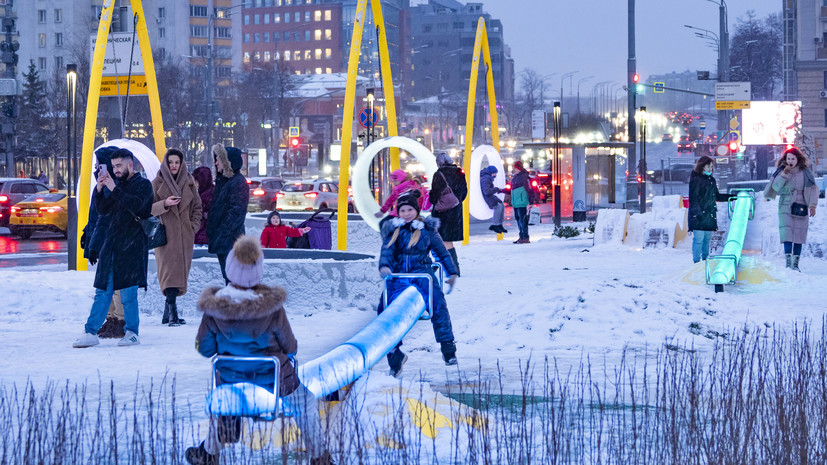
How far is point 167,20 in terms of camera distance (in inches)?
5694

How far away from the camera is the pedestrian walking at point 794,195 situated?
52.9 feet

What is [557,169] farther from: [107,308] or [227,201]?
[107,308]

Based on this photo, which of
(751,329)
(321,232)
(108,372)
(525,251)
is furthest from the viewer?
(525,251)

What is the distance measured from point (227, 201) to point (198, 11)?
5728 inches

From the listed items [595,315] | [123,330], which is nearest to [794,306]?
[595,315]

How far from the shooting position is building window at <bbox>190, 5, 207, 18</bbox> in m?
152

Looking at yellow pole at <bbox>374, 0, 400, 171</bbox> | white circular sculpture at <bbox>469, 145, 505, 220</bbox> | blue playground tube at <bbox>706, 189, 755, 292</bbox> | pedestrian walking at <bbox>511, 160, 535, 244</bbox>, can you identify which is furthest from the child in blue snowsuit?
pedestrian walking at <bbox>511, 160, 535, 244</bbox>

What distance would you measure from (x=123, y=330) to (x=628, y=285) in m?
5.41

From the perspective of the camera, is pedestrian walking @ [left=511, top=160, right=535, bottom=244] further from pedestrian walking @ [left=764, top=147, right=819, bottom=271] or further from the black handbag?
the black handbag

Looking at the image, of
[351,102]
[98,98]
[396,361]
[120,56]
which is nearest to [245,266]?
[396,361]

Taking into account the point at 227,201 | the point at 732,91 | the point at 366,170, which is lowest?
the point at 227,201

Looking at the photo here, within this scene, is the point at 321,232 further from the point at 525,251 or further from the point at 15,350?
the point at 15,350

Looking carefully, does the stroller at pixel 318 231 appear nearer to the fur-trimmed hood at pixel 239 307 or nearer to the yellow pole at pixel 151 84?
the yellow pole at pixel 151 84

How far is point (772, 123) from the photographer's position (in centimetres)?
6006
